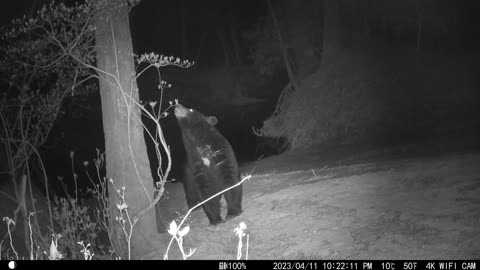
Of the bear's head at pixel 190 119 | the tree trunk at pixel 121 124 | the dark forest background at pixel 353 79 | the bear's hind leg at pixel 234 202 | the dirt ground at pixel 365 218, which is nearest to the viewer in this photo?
the dirt ground at pixel 365 218

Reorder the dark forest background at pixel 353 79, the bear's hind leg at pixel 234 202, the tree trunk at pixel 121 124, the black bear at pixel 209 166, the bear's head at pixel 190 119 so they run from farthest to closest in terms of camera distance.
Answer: the dark forest background at pixel 353 79 < the bear's head at pixel 190 119 < the bear's hind leg at pixel 234 202 < the black bear at pixel 209 166 < the tree trunk at pixel 121 124

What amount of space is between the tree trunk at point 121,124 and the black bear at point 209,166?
2.85 feet

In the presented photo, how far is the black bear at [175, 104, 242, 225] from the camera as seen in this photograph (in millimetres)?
8922

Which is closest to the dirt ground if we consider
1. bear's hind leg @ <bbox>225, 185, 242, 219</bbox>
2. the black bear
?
bear's hind leg @ <bbox>225, 185, 242, 219</bbox>

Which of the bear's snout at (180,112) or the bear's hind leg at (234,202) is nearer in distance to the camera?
the bear's hind leg at (234,202)

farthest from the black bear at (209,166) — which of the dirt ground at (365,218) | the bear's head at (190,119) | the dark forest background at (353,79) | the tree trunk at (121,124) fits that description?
the dark forest background at (353,79)

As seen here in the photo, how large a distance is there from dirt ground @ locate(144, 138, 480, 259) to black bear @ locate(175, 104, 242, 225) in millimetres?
353

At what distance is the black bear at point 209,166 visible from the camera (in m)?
8.92

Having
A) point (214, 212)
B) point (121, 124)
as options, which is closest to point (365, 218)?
point (214, 212)

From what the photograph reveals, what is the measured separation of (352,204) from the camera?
7.90m

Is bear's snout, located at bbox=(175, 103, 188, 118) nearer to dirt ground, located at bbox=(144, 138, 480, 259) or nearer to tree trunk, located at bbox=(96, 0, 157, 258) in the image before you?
tree trunk, located at bbox=(96, 0, 157, 258)

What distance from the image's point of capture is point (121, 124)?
8344 mm

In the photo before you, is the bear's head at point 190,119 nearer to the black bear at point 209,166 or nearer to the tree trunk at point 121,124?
the black bear at point 209,166

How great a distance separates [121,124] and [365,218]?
4.00 m
